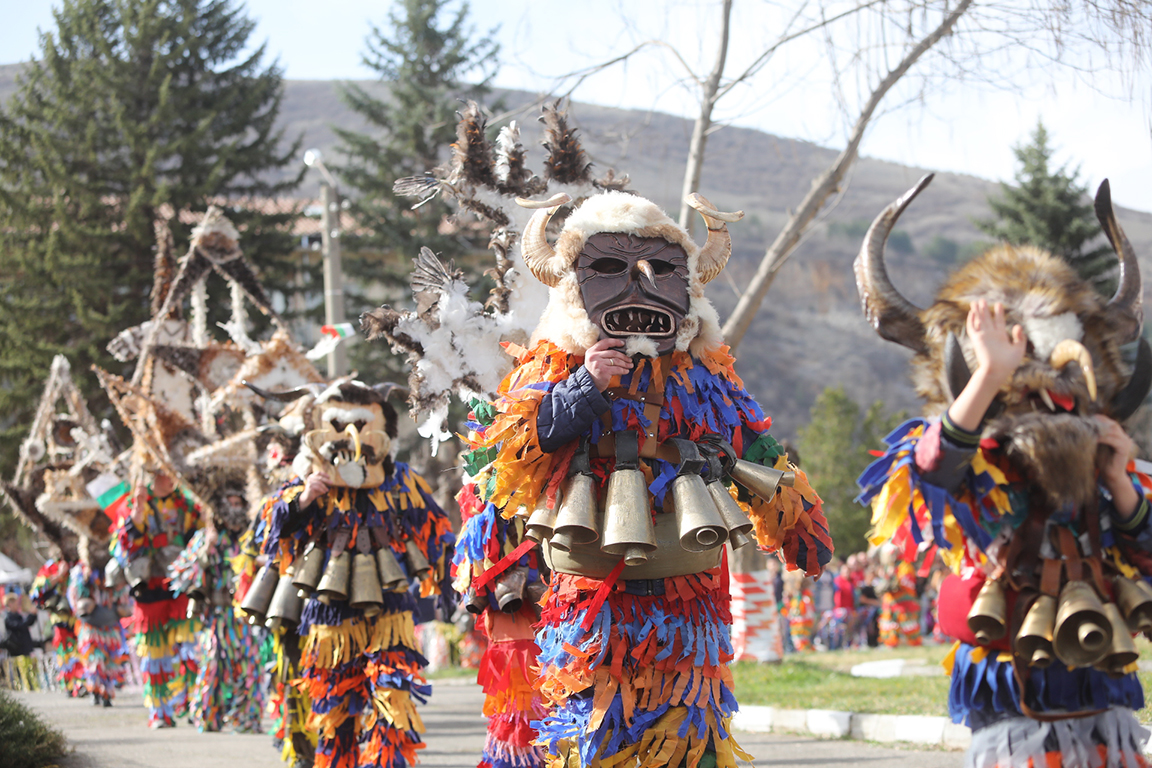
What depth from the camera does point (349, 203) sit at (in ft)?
81.1

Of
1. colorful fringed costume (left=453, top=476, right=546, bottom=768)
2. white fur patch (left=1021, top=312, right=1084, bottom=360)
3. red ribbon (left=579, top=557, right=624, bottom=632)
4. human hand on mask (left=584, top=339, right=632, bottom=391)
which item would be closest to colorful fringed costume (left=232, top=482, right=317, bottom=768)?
colorful fringed costume (left=453, top=476, right=546, bottom=768)

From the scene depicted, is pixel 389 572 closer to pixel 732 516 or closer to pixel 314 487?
pixel 314 487

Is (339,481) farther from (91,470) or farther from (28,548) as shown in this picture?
(28,548)

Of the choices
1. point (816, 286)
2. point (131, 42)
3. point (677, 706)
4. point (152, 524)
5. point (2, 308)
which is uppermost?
point (816, 286)

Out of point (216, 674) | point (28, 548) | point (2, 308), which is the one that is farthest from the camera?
point (28, 548)

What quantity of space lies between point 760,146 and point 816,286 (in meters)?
42.4

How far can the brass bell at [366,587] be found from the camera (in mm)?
5883

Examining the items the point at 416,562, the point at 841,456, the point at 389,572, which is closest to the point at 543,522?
the point at 389,572

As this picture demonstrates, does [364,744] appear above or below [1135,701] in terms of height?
below

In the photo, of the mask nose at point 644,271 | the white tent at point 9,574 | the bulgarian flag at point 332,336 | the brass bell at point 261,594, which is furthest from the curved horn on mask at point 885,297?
the white tent at point 9,574

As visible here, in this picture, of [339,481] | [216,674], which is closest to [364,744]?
[339,481]

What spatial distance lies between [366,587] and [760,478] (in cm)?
293

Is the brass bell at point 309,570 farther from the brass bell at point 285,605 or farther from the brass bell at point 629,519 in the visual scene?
the brass bell at point 629,519

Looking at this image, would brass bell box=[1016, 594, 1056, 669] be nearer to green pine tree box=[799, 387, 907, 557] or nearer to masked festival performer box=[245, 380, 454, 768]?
masked festival performer box=[245, 380, 454, 768]
